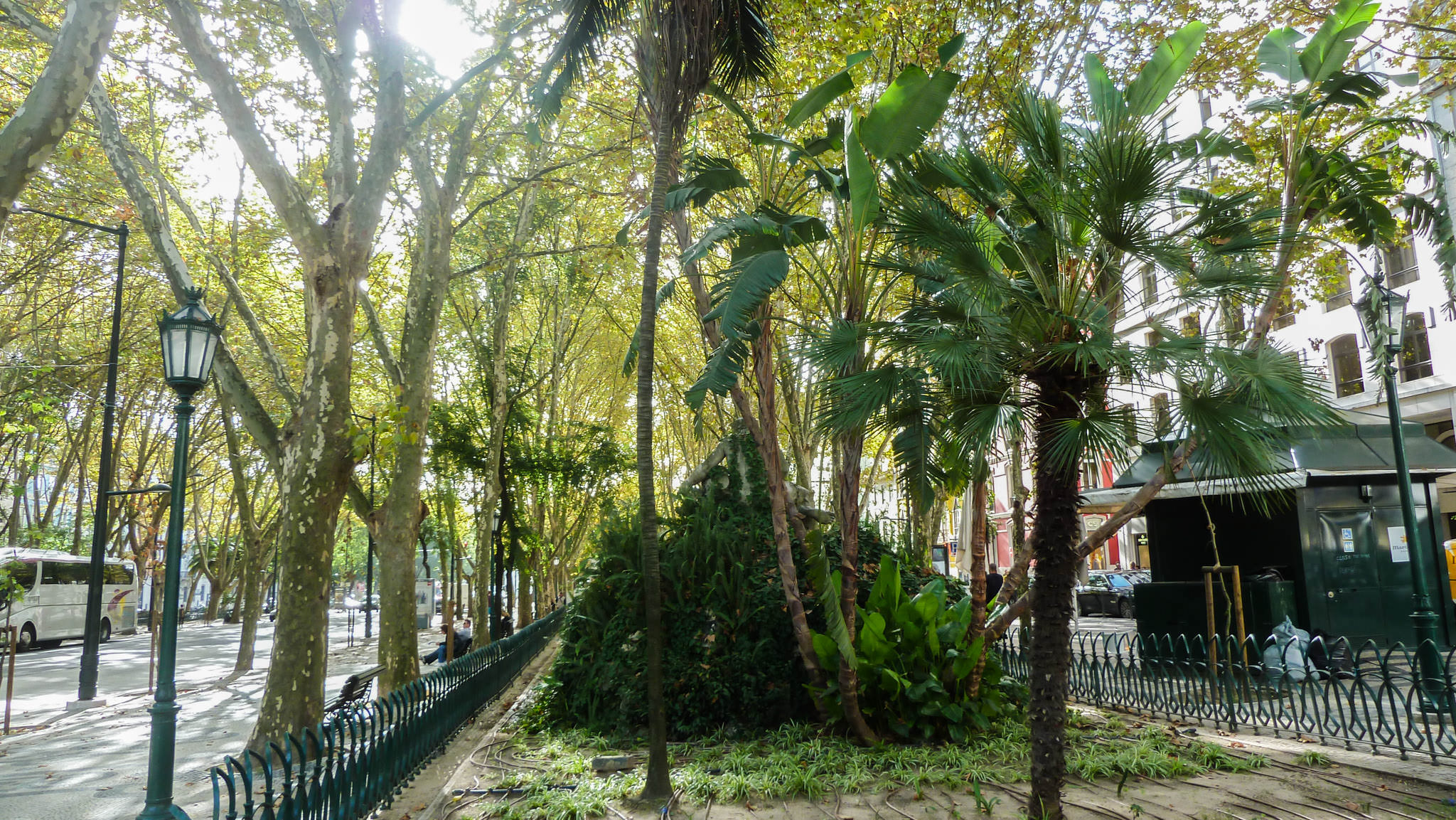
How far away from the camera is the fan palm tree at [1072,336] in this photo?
208 inches

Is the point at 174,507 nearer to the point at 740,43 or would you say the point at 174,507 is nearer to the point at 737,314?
the point at 737,314

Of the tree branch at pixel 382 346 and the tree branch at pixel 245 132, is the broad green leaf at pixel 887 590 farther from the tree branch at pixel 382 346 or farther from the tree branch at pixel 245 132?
the tree branch at pixel 382 346

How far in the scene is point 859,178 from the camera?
7.12 metres

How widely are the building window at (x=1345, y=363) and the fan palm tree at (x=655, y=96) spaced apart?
26523 mm

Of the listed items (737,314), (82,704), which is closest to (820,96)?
(737,314)

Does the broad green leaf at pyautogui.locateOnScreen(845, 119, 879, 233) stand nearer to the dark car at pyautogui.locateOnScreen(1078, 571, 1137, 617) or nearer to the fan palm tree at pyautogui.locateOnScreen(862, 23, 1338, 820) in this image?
the fan palm tree at pyautogui.locateOnScreen(862, 23, 1338, 820)

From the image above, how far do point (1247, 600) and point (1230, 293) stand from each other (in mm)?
7627

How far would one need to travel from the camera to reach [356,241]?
8.27 metres

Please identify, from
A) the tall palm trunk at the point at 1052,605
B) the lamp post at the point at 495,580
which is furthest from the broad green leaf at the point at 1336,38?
the lamp post at the point at 495,580

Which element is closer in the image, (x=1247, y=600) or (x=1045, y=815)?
(x=1045, y=815)

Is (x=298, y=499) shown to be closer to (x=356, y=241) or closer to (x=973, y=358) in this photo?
(x=356, y=241)

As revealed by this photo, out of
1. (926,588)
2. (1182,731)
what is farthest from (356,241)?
(1182,731)

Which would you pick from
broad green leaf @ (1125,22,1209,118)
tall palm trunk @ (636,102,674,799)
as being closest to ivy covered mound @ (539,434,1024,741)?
tall palm trunk @ (636,102,674,799)

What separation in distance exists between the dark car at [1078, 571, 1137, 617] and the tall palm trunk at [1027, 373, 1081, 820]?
74.6 ft
